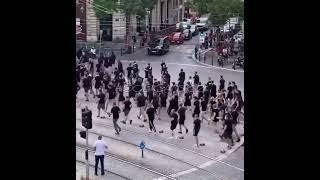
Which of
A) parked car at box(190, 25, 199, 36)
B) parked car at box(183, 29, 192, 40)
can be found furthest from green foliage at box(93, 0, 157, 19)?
parked car at box(190, 25, 199, 36)

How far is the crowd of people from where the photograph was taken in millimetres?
15844

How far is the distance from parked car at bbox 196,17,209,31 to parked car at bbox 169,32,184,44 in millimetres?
1568

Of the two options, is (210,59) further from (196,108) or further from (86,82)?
(196,108)

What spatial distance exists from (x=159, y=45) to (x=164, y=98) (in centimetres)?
820

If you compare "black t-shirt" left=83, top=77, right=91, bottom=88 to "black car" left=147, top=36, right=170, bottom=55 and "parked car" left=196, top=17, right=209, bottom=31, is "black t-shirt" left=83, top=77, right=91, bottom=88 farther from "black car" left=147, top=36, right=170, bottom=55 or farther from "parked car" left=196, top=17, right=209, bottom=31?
"parked car" left=196, top=17, right=209, bottom=31

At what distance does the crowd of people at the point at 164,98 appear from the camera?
52.0ft

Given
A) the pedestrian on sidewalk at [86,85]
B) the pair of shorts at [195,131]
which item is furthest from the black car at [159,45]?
the pair of shorts at [195,131]

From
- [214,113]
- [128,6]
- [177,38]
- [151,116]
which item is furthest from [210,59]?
[151,116]

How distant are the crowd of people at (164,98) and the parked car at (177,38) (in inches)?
204

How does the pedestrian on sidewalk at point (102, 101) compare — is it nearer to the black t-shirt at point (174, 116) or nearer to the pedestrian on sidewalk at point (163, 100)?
the pedestrian on sidewalk at point (163, 100)
